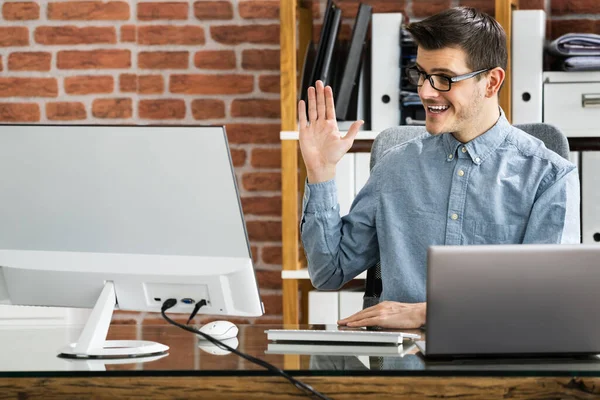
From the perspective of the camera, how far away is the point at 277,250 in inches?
115

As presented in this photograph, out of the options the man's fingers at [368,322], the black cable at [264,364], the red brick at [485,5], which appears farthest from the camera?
the red brick at [485,5]

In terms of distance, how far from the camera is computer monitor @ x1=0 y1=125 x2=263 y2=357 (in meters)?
1.31

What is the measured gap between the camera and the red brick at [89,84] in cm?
294

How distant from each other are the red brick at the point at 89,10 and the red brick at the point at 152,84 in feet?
0.69

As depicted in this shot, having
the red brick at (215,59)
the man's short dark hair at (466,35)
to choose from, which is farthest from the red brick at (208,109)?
the man's short dark hair at (466,35)

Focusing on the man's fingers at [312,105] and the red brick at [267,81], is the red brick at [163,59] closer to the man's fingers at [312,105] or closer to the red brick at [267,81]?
the red brick at [267,81]

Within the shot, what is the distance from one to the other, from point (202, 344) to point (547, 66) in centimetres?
169

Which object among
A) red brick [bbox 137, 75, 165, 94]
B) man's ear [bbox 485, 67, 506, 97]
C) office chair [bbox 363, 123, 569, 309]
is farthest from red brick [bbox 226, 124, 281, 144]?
man's ear [bbox 485, 67, 506, 97]

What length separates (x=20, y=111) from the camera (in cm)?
295

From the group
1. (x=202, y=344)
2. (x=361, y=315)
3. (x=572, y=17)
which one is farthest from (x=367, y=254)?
(x=572, y=17)

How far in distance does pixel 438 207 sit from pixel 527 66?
0.82 meters

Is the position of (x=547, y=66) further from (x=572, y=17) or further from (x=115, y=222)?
(x=115, y=222)

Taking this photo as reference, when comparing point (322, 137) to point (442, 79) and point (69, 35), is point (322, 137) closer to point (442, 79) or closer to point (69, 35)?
point (442, 79)

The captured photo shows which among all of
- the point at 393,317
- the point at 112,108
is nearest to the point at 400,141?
the point at 393,317
